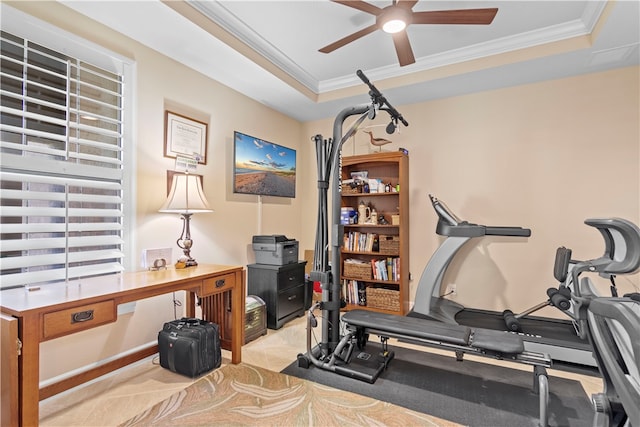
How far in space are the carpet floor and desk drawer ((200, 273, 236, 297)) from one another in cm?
79

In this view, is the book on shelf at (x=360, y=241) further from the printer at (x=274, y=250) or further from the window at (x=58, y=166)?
the window at (x=58, y=166)

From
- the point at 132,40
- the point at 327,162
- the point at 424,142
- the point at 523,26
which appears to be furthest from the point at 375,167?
the point at 132,40

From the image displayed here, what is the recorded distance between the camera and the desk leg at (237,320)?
8.46ft

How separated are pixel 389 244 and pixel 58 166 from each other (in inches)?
123

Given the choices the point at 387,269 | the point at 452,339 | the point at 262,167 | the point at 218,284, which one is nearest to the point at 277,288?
the point at 218,284

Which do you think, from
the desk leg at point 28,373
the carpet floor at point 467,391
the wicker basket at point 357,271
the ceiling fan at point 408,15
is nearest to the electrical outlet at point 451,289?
the wicker basket at point 357,271

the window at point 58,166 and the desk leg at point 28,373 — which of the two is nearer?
the desk leg at point 28,373

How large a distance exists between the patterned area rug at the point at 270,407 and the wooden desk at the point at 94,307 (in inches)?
17.2

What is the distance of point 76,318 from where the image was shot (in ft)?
5.42

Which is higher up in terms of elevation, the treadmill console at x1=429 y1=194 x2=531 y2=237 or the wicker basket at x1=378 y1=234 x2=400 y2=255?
the treadmill console at x1=429 y1=194 x2=531 y2=237

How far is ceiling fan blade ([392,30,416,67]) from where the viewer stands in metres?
2.24

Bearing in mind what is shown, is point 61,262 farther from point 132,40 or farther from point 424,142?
point 424,142

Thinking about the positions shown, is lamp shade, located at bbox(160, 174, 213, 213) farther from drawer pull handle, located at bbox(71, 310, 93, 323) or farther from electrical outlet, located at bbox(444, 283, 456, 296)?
electrical outlet, located at bbox(444, 283, 456, 296)

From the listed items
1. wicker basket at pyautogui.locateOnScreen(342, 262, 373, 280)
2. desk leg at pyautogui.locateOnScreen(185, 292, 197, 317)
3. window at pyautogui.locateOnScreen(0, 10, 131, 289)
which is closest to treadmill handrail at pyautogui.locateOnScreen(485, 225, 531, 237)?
wicker basket at pyautogui.locateOnScreen(342, 262, 373, 280)
